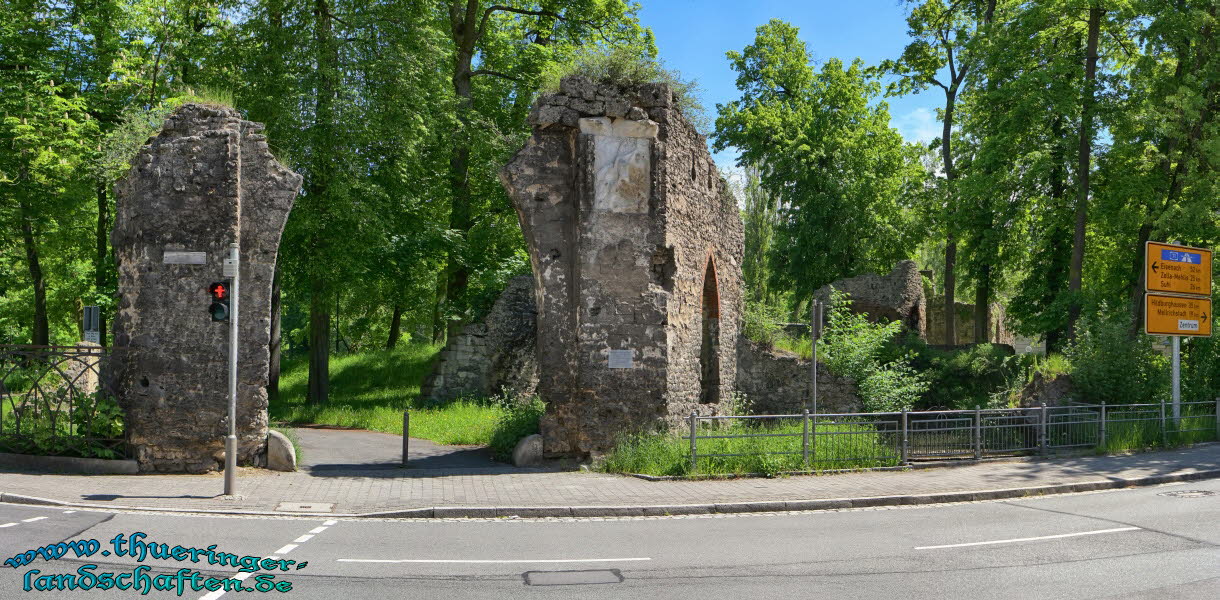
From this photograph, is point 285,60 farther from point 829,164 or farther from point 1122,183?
point 1122,183

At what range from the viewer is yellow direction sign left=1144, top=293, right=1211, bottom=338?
1802 centimetres

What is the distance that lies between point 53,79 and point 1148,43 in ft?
96.8

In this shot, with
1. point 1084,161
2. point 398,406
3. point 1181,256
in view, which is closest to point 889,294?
point 1084,161

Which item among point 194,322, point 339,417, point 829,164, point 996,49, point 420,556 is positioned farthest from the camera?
point 829,164

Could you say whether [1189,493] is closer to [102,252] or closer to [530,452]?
[530,452]

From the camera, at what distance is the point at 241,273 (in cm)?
1373

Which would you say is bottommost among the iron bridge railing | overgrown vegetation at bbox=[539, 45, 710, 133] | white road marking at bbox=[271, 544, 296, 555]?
white road marking at bbox=[271, 544, 296, 555]

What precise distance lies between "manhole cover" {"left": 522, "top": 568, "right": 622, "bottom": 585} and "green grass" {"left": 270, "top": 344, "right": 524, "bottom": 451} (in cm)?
926

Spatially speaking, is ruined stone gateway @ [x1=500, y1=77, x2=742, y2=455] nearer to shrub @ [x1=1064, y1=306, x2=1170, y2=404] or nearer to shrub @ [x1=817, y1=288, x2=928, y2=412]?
shrub @ [x1=817, y1=288, x2=928, y2=412]

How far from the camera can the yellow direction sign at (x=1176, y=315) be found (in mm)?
18016

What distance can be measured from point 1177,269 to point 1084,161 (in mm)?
7978

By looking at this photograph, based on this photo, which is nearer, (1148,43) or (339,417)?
(339,417)

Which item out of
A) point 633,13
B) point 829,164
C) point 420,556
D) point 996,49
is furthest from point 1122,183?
point 420,556

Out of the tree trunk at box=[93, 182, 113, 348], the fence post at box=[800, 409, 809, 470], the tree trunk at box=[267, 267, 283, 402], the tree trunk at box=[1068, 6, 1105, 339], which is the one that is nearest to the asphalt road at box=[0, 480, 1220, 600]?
the fence post at box=[800, 409, 809, 470]
